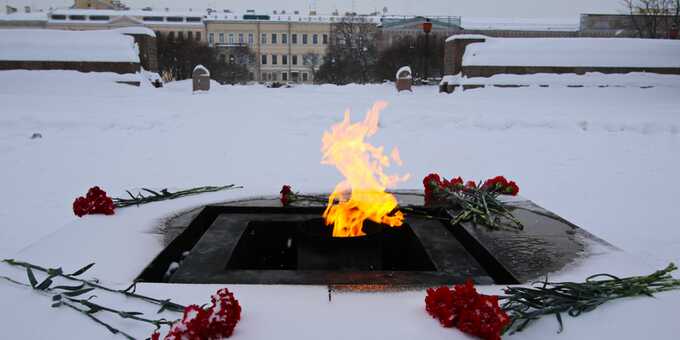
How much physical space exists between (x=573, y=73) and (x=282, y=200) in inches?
690

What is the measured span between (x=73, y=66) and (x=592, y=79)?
723 inches

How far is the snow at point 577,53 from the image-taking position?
1816 cm

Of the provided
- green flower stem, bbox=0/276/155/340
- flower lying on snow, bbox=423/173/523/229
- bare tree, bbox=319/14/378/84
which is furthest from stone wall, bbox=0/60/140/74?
bare tree, bbox=319/14/378/84

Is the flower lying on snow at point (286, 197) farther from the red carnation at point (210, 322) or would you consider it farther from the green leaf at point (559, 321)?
the green leaf at point (559, 321)

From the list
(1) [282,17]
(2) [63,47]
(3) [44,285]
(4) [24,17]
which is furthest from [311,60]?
(3) [44,285]

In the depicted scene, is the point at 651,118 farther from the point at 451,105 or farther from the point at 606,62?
the point at 606,62

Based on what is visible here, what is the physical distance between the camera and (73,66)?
18.1 m

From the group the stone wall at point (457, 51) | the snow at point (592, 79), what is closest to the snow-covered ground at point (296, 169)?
the snow at point (592, 79)

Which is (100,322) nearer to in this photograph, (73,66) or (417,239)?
(417,239)

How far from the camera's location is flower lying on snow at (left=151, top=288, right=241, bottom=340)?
153 cm

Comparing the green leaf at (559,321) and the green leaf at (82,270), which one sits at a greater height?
the green leaf at (82,270)

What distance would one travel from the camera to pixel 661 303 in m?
1.89

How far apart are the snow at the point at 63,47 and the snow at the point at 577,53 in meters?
13.2

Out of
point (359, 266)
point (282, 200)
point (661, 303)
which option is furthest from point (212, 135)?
point (661, 303)
